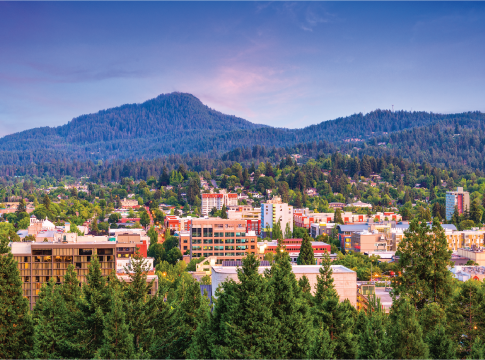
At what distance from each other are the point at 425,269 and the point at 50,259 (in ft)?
112

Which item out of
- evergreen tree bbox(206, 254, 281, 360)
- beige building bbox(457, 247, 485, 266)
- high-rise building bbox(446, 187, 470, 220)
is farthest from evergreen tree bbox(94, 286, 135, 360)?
high-rise building bbox(446, 187, 470, 220)

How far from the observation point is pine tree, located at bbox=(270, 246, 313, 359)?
1941cm

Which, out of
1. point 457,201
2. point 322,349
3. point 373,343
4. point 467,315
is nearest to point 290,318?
point 322,349

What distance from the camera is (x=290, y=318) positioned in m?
19.9

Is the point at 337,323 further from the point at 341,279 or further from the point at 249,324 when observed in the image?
the point at 341,279

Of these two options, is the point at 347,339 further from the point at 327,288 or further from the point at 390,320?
the point at 327,288

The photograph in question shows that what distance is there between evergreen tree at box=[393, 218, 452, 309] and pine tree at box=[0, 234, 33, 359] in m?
16.9

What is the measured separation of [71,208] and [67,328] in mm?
110186

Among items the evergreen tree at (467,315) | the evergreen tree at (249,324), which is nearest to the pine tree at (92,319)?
the evergreen tree at (249,324)

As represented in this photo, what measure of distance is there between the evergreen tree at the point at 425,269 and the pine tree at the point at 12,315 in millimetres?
16853

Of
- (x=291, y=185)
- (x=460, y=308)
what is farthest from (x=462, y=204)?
(x=460, y=308)

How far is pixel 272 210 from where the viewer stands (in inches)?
3947

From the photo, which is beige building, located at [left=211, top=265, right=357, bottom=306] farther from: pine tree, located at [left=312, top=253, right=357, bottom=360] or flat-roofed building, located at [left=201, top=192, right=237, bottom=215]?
flat-roofed building, located at [left=201, top=192, right=237, bottom=215]

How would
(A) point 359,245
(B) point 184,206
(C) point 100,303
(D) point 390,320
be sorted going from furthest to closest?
(B) point 184,206 → (A) point 359,245 → (C) point 100,303 → (D) point 390,320
